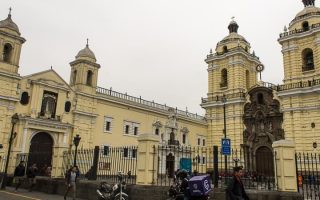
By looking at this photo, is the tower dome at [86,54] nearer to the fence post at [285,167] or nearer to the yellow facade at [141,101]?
the yellow facade at [141,101]

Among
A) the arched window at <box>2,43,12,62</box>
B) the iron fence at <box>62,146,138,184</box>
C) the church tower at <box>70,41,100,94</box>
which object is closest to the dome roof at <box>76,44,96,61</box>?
the church tower at <box>70,41,100,94</box>

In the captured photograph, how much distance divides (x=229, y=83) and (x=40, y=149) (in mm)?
22673

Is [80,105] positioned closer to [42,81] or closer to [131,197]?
[42,81]

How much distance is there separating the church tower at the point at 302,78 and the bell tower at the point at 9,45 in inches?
984

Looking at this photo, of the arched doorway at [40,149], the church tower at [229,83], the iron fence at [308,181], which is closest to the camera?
the iron fence at [308,181]

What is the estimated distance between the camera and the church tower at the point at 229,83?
35.0 m

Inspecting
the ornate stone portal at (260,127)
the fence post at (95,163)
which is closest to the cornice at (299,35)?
the ornate stone portal at (260,127)

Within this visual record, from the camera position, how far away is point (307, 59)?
1214 inches

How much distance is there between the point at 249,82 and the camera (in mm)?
38219

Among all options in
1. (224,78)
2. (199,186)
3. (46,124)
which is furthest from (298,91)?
A: (199,186)

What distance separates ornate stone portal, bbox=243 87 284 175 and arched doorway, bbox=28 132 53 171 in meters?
19.8

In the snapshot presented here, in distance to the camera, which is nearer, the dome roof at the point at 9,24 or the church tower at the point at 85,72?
the dome roof at the point at 9,24

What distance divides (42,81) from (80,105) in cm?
412

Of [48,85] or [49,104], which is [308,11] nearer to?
[48,85]
